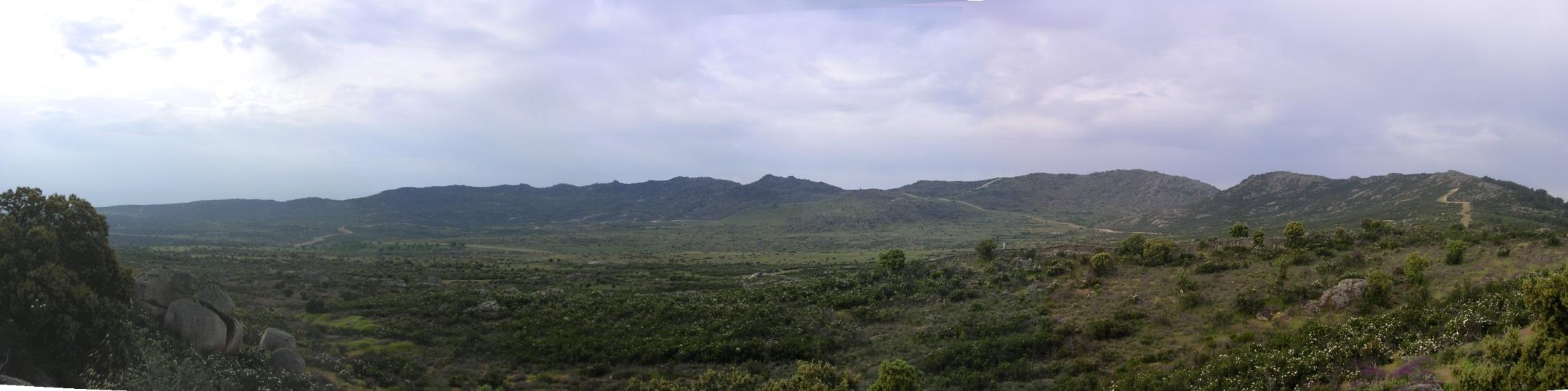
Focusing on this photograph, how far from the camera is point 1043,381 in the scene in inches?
478

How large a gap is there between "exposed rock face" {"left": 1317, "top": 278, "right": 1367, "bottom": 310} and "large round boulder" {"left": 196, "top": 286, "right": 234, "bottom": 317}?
21369 millimetres

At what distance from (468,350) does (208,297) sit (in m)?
5.28

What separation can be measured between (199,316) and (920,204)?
98.2 metres

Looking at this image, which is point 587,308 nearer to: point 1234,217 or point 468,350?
point 468,350

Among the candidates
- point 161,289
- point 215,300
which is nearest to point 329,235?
point 215,300

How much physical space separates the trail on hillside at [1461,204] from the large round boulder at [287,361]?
1531 inches

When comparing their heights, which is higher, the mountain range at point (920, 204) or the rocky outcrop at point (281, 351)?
the mountain range at point (920, 204)

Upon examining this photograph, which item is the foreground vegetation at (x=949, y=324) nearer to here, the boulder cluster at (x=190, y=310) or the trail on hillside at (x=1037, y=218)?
the boulder cluster at (x=190, y=310)

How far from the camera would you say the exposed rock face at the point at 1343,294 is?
13.6m

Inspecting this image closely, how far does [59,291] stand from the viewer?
24.3 ft

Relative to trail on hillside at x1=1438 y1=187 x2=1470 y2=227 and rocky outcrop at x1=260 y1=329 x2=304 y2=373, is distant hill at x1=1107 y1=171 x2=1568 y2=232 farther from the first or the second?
rocky outcrop at x1=260 y1=329 x2=304 y2=373

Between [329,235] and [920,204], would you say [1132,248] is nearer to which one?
[329,235]

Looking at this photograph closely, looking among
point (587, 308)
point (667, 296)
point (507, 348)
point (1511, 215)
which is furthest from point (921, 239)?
point (507, 348)

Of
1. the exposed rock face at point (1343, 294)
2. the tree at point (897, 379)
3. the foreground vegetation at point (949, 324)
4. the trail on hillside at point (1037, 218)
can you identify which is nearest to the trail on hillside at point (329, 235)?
the foreground vegetation at point (949, 324)
